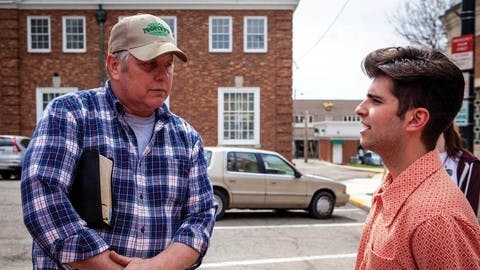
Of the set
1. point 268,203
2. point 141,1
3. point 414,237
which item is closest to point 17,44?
point 141,1

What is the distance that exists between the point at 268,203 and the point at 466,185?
6.47 metres

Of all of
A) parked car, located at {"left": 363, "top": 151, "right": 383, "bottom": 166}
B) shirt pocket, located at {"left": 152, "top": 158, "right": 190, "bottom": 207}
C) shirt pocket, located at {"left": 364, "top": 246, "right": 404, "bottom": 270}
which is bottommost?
parked car, located at {"left": 363, "top": 151, "right": 383, "bottom": 166}

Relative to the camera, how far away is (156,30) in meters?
2.03

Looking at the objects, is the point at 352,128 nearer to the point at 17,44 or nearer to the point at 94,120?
the point at 17,44

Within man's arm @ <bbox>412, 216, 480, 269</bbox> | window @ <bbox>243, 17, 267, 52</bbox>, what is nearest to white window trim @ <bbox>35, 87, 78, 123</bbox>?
window @ <bbox>243, 17, 267, 52</bbox>

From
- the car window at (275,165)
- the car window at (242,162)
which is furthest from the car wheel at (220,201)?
the car window at (275,165)

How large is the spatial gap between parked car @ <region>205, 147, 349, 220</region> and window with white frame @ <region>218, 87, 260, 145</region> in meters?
8.94

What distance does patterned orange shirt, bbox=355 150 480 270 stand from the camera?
142 cm

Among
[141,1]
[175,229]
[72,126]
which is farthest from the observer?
[141,1]

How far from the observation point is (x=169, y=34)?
2.12 metres

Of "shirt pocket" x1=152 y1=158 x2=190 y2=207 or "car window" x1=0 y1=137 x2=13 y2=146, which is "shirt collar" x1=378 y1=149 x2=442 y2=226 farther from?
"car window" x1=0 y1=137 x2=13 y2=146

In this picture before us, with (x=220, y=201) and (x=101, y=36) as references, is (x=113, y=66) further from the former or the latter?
(x=101, y=36)

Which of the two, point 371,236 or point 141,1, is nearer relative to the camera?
point 371,236

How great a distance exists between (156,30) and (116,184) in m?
0.67
